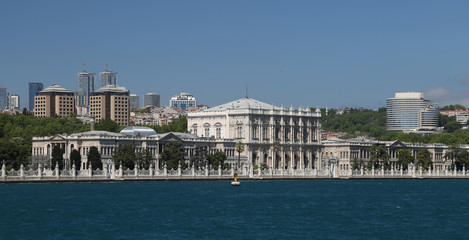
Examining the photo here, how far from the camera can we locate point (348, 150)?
523 feet

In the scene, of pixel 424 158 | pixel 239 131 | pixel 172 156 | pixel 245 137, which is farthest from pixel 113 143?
pixel 424 158

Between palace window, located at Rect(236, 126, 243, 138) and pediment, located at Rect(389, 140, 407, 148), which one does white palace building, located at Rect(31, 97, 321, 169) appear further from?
pediment, located at Rect(389, 140, 407, 148)

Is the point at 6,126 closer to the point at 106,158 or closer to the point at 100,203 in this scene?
the point at 106,158

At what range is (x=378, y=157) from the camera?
152 meters

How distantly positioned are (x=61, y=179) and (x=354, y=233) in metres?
49.9

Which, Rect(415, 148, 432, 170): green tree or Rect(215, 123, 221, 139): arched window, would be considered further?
Rect(415, 148, 432, 170): green tree

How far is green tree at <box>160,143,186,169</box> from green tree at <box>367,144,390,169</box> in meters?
35.5

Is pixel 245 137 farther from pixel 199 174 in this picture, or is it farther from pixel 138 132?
pixel 199 174

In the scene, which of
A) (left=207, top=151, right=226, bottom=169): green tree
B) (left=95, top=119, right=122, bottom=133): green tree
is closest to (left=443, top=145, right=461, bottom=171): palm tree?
(left=207, top=151, right=226, bottom=169): green tree

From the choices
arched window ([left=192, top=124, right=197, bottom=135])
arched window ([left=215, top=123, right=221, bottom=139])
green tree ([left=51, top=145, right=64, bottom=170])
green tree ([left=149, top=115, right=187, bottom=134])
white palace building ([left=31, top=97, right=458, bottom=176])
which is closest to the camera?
green tree ([left=51, top=145, right=64, bottom=170])

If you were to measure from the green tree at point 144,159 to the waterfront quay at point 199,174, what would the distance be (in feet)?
12.4

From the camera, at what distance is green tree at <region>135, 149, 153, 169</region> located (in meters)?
120

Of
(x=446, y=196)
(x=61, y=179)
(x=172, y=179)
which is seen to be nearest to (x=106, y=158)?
(x=172, y=179)

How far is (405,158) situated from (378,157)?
528 centimetres
